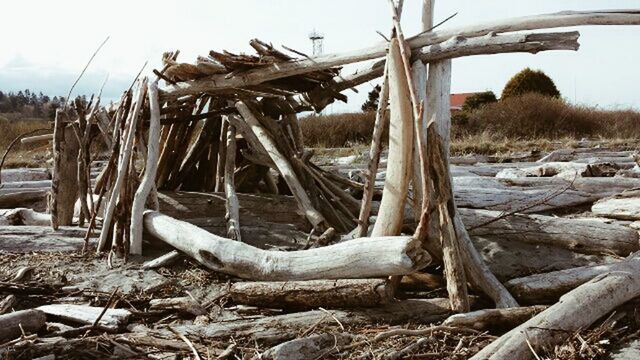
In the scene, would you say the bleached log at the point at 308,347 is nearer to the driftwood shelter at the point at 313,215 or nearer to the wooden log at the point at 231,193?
the driftwood shelter at the point at 313,215

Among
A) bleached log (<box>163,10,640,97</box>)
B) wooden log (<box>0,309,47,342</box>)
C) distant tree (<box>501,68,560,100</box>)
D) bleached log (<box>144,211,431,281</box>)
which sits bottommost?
wooden log (<box>0,309,47,342</box>)

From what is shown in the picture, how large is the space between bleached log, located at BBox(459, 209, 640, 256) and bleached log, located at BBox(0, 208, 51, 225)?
4226mm

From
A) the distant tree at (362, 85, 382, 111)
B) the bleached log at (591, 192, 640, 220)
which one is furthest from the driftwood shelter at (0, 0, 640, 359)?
the distant tree at (362, 85, 382, 111)

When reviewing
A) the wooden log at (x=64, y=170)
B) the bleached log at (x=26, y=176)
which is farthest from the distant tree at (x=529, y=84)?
the wooden log at (x=64, y=170)

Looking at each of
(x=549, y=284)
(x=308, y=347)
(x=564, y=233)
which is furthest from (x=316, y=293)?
(x=564, y=233)

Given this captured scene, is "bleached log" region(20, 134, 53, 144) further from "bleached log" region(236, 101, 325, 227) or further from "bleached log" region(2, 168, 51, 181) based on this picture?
"bleached log" region(2, 168, 51, 181)

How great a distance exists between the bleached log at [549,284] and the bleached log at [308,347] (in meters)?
1.27

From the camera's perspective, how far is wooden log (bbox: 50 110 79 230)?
21.8ft

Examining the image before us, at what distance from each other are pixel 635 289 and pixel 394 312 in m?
1.50

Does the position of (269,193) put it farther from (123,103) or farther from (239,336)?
(239,336)

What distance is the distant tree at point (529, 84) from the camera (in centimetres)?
2648

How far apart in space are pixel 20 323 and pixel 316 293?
65.1 inches

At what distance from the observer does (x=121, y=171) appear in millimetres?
5773

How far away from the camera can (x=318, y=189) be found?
239 inches
